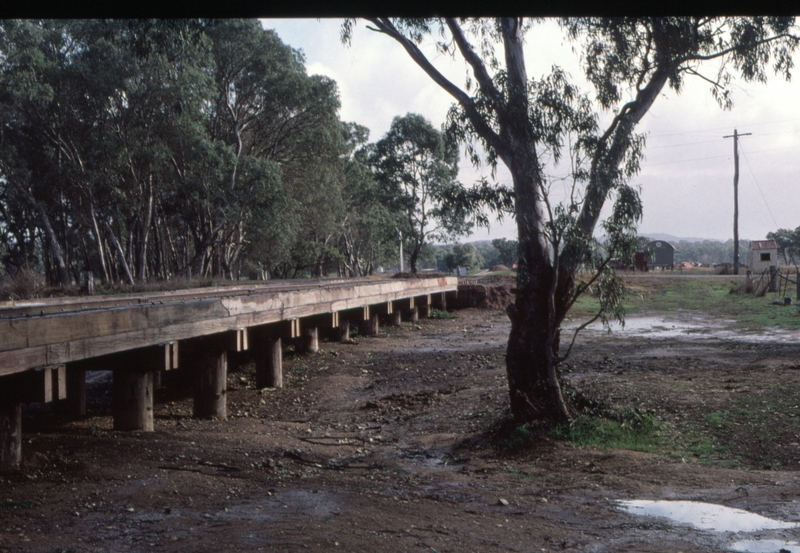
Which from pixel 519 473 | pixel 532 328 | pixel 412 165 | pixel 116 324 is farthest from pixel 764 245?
pixel 116 324

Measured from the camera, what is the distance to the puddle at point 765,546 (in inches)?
194

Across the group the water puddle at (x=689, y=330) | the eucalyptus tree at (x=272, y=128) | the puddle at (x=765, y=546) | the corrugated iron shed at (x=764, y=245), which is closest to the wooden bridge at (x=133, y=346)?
the puddle at (x=765, y=546)

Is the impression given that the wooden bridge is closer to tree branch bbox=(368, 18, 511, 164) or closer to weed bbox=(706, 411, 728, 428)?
tree branch bbox=(368, 18, 511, 164)

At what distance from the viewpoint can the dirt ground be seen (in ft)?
16.8

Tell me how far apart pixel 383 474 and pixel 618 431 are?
310 centimetres

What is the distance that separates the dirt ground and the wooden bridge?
17.3 inches

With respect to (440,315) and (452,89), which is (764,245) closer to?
(440,315)

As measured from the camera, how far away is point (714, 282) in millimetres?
40594

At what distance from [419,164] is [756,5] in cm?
4651

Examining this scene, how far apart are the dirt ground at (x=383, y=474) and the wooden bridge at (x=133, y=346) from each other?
1.44 feet

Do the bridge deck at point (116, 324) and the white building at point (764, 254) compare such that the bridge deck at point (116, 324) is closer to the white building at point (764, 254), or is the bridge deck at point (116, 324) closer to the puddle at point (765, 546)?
the puddle at point (765, 546)

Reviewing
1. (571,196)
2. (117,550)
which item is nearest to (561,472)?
(571,196)

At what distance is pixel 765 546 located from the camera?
5039 mm

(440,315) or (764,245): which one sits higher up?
(764,245)
